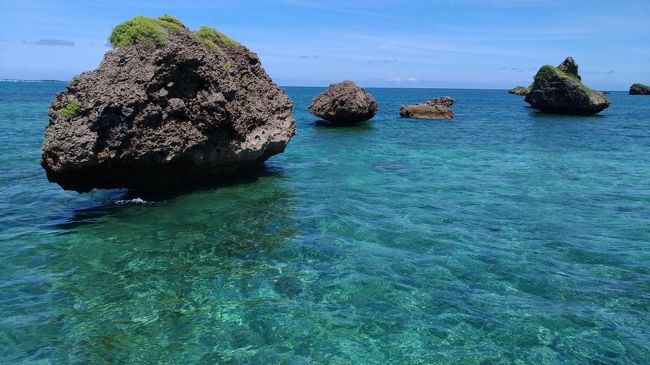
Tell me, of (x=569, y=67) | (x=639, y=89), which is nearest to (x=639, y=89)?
(x=639, y=89)

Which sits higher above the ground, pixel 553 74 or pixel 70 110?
pixel 553 74

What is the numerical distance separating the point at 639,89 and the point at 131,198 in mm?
224633

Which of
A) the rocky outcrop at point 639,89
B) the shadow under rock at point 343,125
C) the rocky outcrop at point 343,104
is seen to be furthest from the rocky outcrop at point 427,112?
the rocky outcrop at point 639,89

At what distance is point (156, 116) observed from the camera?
51.7 feet

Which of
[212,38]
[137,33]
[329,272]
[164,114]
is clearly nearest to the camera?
[329,272]

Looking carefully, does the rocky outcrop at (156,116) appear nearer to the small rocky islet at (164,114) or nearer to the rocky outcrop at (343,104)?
the small rocky islet at (164,114)

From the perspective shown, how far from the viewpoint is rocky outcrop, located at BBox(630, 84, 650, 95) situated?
188250mm

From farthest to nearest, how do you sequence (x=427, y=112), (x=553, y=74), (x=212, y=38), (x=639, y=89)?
(x=639, y=89), (x=553, y=74), (x=427, y=112), (x=212, y=38)

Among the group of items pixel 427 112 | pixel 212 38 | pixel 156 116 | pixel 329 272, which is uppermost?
pixel 212 38

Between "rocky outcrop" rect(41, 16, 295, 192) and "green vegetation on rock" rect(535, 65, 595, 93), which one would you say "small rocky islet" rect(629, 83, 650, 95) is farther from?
"rocky outcrop" rect(41, 16, 295, 192)

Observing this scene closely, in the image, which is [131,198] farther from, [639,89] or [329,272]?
[639,89]

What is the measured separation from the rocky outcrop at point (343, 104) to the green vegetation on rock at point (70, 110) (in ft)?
98.9

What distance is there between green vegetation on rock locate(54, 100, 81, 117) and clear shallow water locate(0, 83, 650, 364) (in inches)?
125

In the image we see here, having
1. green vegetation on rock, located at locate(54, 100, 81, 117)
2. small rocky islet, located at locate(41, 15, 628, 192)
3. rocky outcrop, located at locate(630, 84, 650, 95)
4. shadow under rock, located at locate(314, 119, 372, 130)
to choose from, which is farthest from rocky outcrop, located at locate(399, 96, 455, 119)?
rocky outcrop, located at locate(630, 84, 650, 95)
